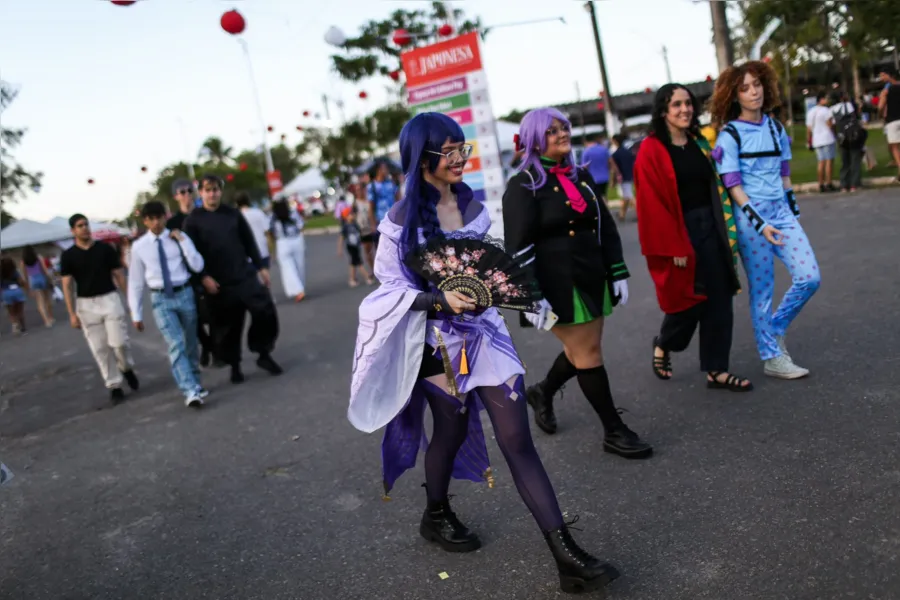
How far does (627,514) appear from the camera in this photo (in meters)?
3.74

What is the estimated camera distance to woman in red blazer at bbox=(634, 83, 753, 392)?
4.79 meters

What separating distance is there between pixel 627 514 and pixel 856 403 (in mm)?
1697

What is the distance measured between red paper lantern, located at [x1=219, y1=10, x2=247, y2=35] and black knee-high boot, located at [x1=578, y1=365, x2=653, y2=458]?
481cm

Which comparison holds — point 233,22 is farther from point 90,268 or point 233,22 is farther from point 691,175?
point 691,175

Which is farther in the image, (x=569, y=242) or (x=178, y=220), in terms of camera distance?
(x=178, y=220)

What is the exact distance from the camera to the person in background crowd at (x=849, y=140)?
517 inches

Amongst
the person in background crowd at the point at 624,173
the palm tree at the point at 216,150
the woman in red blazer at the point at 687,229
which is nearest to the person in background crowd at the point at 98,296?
the woman in red blazer at the point at 687,229

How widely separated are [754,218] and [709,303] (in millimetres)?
568

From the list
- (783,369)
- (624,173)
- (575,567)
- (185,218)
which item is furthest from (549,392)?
(624,173)

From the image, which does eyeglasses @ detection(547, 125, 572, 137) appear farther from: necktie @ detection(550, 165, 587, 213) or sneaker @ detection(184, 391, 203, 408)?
sneaker @ detection(184, 391, 203, 408)

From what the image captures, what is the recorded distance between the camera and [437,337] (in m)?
3.34

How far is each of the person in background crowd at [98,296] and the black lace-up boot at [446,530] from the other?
5.20m

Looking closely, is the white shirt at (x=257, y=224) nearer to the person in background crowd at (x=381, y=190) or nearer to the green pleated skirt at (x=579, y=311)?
the person in background crowd at (x=381, y=190)

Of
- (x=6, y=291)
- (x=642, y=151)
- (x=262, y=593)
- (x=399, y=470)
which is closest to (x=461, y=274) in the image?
(x=399, y=470)
